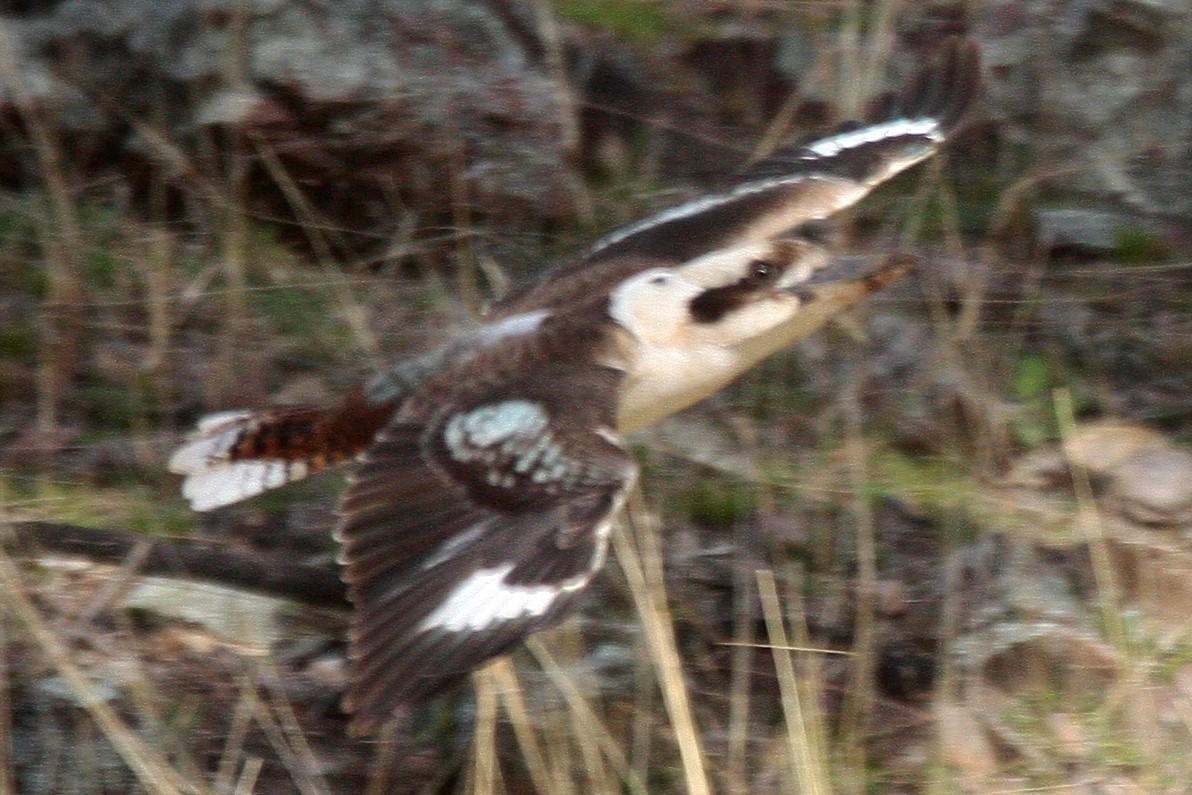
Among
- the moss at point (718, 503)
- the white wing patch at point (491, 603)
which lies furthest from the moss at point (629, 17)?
the white wing patch at point (491, 603)

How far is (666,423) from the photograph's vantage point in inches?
174

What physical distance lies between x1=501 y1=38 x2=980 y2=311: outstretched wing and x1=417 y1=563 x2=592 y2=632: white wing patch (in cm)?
95

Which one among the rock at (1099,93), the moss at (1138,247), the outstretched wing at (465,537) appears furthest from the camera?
the rock at (1099,93)

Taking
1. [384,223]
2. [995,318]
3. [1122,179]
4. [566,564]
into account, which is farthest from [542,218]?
[566,564]

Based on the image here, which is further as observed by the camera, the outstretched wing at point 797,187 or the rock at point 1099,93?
the rock at point 1099,93

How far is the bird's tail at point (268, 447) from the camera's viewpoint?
3566 mm

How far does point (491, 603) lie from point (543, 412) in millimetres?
461

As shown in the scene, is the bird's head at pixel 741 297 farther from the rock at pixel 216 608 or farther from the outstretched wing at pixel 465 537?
the rock at pixel 216 608

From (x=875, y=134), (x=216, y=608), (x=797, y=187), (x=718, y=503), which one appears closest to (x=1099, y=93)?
(x=875, y=134)

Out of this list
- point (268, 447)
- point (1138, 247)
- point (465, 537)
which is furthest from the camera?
point (1138, 247)

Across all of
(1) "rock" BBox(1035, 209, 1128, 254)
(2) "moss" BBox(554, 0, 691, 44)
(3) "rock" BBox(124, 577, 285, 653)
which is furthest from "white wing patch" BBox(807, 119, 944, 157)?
(3) "rock" BBox(124, 577, 285, 653)

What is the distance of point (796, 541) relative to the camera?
400 centimetres

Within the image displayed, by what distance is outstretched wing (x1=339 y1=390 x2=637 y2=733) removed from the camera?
9.08ft

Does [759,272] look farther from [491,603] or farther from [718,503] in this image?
[491,603]
